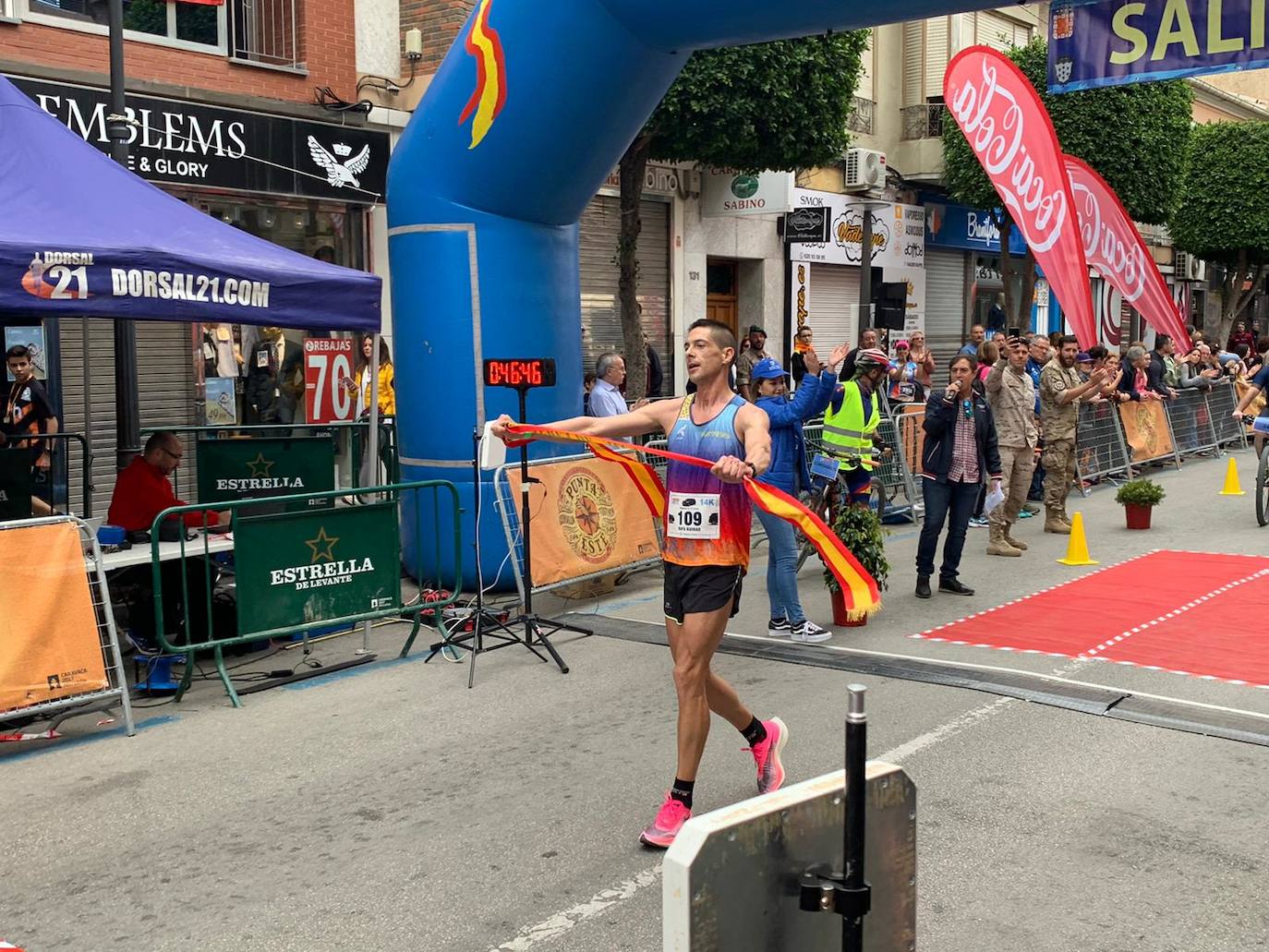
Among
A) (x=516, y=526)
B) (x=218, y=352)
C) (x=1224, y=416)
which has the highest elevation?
(x=218, y=352)

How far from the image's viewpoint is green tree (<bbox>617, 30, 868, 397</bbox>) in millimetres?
15812

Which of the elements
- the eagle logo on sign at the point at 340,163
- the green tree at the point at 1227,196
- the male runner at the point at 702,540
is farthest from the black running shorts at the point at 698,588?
the green tree at the point at 1227,196

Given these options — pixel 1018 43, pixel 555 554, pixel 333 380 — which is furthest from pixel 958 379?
pixel 1018 43

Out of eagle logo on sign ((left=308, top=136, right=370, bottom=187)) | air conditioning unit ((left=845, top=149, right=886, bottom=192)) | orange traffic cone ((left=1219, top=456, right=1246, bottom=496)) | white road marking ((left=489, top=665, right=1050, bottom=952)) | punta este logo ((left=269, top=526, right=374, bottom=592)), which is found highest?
air conditioning unit ((left=845, top=149, right=886, bottom=192))

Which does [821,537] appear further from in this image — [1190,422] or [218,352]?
[1190,422]

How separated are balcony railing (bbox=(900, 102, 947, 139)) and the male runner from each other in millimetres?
21102

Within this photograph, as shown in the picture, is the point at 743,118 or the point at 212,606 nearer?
the point at 212,606

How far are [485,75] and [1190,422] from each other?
45.1ft

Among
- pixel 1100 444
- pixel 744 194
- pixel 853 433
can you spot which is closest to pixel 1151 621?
pixel 853 433

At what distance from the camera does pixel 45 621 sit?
6152mm

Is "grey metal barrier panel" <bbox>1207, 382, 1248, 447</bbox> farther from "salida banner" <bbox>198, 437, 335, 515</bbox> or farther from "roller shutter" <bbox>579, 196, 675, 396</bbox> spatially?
"salida banner" <bbox>198, 437, 335, 515</bbox>

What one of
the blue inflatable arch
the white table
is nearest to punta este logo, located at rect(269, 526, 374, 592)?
the white table

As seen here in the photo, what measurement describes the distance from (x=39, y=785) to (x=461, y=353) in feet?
15.3

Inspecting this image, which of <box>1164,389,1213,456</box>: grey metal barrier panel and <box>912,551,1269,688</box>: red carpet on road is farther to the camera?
<box>1164,389,1213,456</box>: grey metal barrier panel
